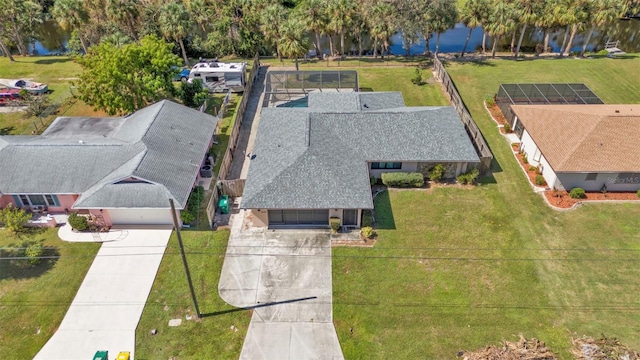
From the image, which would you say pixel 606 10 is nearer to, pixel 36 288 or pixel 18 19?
pixel 36 288

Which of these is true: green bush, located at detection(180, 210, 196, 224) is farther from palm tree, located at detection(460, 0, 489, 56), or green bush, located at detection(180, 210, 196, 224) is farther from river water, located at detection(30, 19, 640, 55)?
river water, located at detection(30, 19, 640, 55)

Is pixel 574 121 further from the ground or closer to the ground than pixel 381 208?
further from the ground

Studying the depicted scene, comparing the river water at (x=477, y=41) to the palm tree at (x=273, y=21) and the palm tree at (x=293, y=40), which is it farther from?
the palm tree at (x=293, y=40)

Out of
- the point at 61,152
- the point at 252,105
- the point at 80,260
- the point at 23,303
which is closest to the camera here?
the point at 23,303

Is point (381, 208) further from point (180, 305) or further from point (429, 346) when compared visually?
point (180, 305)

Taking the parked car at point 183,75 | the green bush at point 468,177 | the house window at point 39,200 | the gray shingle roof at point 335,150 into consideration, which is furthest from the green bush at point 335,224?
the parked car at point 183,75

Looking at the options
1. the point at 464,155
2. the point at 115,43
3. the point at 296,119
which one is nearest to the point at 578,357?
the point at 464,155
